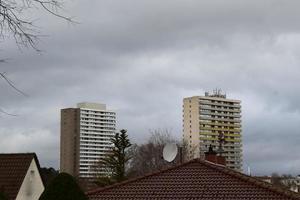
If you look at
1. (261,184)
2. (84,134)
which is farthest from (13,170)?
(84,134)

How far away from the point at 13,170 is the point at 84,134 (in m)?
106

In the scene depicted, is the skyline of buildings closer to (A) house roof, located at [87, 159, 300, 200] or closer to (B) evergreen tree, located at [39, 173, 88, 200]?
(A) house roof, located at [87, 159, 300, 200]

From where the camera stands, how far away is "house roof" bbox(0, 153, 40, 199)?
1784 inches

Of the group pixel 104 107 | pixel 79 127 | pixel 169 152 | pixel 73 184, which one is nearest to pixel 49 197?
pixel 73 184

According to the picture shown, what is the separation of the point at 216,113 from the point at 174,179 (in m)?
135

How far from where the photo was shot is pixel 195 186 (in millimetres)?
29172

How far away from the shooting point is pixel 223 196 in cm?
2831

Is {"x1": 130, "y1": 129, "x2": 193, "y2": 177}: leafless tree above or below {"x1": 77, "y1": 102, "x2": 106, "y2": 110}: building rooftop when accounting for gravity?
below

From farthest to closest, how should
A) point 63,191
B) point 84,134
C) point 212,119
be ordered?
point 212,119 < point 84,134 < point 63,191

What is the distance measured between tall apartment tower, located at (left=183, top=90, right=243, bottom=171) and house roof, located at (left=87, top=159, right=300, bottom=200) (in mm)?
122562

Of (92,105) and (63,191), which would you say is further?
(92,105)

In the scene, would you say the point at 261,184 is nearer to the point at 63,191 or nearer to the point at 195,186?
the point at 195,186

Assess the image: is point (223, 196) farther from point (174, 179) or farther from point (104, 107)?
point (104, 107)

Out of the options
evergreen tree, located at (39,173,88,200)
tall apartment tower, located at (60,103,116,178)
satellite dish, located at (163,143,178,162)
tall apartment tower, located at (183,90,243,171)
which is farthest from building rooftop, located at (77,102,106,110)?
evergreen tree, located at (39,173,88,200)
